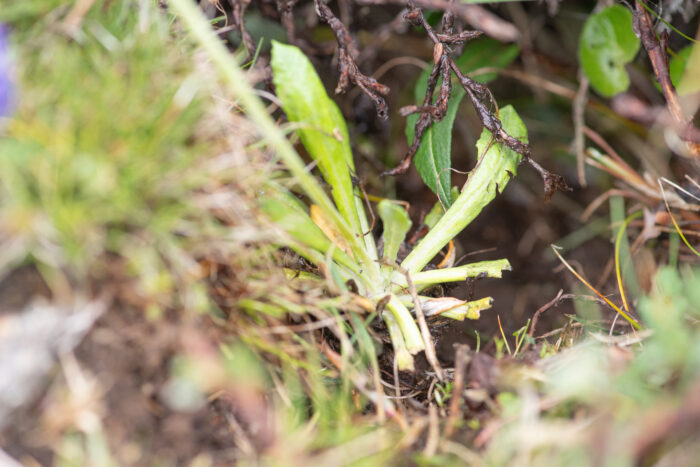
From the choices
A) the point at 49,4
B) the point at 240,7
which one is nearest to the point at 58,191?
the point at 49,4

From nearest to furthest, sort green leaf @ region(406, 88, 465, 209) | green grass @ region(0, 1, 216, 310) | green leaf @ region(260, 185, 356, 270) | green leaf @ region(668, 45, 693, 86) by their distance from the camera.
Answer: green grass @ region(0, 1, 216, 310)
green leaf @ region(260, 185, 356, 270)
green leaf @ region(406, 88, 465, 209)
green leaf @ region(668, 45, 693, 86)

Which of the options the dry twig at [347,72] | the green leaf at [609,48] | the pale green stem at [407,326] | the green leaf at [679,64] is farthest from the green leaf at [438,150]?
the green leaf at [679,64]

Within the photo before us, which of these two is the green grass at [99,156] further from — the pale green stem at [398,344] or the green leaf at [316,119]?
the pale green stem at [398,344]

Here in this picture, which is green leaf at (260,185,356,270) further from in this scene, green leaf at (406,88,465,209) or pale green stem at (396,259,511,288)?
green leaf at (406,88,465,209)

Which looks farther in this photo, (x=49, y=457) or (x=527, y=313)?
(x=527, y=313)

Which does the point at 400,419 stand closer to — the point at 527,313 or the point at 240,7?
the point at 527,313

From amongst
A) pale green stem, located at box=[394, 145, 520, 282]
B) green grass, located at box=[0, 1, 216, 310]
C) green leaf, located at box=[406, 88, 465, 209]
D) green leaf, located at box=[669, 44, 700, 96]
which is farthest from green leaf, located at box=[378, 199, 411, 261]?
green leaf, located at box=[669, 44, 700, 96]
